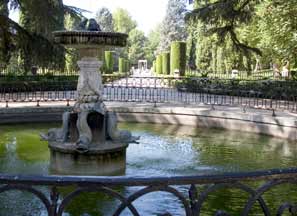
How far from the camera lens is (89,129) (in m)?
8.23

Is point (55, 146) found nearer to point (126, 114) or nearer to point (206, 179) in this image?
point (206, 179)

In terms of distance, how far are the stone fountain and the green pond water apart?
1.55ft

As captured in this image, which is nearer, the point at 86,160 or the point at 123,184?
the point at 123,184

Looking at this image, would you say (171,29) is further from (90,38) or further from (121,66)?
(90,38)

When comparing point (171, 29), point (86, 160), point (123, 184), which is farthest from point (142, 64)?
point (123, 184)

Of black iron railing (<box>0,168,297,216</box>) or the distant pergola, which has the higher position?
the distant pergola

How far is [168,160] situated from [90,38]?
10.1 feet

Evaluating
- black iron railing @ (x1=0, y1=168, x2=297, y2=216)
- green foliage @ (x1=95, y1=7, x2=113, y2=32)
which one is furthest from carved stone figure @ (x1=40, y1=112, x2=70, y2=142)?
green foliage @ (x1=95, y1=7, x2=113, y2=32)

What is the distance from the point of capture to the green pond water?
615cm

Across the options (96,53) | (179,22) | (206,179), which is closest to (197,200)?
(206,179)

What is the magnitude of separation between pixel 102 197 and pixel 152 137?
18.5 ft

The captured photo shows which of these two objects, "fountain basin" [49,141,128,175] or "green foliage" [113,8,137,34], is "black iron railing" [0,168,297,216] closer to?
"fountain basin" [49,141,128,175]

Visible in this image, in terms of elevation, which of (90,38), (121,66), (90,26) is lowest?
(90,38)

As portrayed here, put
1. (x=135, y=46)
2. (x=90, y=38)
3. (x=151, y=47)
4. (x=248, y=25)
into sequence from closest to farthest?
(x=90, y=38) < (x=248, y=25) < (x=135, y=46) < (x=151, y=47)
